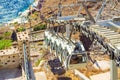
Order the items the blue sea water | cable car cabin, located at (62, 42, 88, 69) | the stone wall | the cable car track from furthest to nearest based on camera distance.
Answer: the blue sea water, the stone wall, cable car cabin, located at (62, 42, 88, 69), the cable car track

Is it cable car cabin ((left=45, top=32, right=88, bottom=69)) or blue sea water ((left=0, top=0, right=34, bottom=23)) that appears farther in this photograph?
blue sea water ((left=0, top=0, right=34, bottom=23))

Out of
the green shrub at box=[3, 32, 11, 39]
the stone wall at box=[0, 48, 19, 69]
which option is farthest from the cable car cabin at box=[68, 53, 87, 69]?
the green shrub at box=[3, 32, 11, 39]

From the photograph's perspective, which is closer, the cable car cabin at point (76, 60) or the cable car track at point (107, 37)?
the cable car track at point (107, 37)

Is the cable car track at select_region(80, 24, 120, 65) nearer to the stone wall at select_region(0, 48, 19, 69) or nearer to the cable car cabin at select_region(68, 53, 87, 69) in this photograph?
the cable car cabin at select_region(68, 53, 87, 69)

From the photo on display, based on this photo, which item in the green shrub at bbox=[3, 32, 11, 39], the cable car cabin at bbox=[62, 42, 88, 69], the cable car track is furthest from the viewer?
the green shrub at bbox=[3, 32, 11, 39]

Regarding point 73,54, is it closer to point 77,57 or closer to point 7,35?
point 77,57

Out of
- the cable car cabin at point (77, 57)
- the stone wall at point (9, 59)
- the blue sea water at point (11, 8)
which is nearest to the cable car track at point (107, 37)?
the cable car cabin at point (77, 57)

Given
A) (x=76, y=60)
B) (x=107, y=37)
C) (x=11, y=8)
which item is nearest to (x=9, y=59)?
(x=76, y=60)

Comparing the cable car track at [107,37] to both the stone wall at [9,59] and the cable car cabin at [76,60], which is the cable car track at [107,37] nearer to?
the cable car cabin at [76,60]

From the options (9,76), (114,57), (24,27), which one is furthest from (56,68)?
(24,27)
